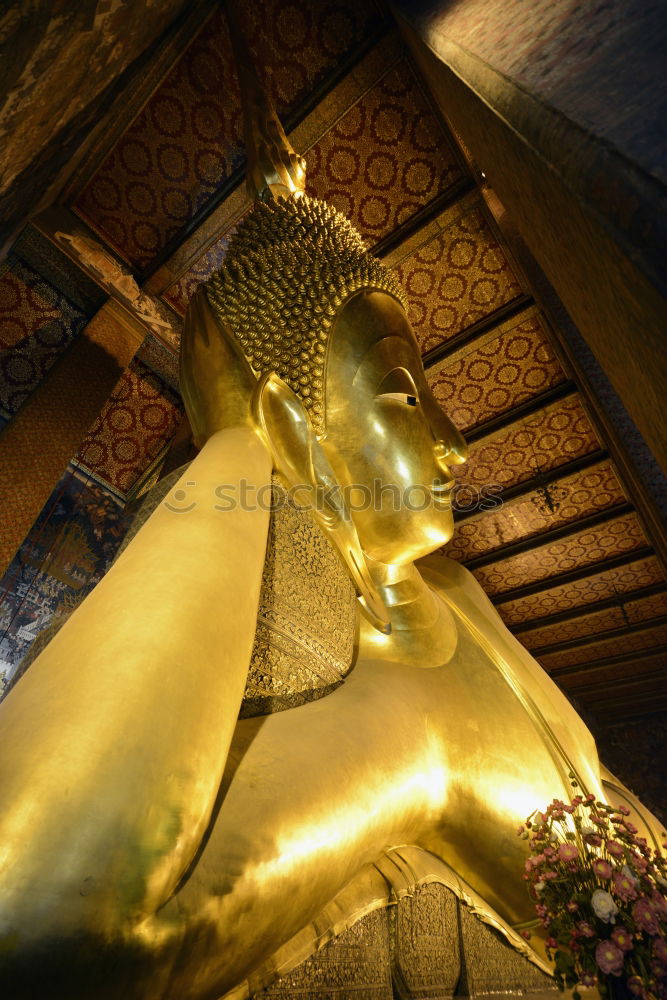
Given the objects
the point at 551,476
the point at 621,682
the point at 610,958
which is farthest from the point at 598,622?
the point at 610,958

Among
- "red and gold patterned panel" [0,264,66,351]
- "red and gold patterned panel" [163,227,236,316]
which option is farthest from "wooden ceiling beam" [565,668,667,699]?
"red and gold patterned panel" [0,264,66,351]

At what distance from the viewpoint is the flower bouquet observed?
81cm

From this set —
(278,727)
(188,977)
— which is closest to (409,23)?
(278,727)

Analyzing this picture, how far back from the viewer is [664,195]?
345mm

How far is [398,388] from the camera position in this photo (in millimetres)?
1344

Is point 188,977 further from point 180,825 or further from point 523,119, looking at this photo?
point 523,119

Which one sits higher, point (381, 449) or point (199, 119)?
point (199, 119)

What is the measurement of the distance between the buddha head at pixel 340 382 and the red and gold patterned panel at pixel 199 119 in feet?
3.99

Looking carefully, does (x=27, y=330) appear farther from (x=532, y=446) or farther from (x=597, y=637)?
(x=597, y=637)

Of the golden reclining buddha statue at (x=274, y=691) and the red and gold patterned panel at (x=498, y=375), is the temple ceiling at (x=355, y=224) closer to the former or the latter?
the red and gold patterned panel at (x=498, y=375)

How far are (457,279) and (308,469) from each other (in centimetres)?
195

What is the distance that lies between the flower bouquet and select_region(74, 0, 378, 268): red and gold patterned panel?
2.74 m

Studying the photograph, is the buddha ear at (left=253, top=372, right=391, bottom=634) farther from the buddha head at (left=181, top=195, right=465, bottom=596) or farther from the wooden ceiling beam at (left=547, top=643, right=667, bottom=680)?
the wooden ceiling beam at (left=547, top=643, right=667, bottom=680)

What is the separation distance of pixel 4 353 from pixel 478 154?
217cm
